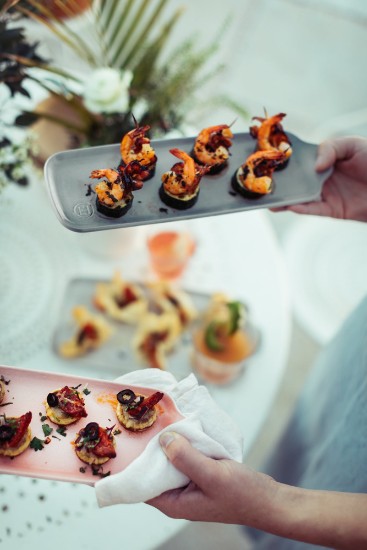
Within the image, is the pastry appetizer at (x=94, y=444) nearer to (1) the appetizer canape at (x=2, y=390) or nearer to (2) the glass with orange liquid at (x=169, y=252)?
(1) the appetizer canape at (x=2, y=390)

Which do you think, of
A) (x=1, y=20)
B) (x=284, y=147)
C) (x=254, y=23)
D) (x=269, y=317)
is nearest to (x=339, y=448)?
(x=269, y=317)

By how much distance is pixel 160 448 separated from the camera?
2.98 ft

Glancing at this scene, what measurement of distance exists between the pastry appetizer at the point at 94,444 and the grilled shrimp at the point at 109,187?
1.32 ft

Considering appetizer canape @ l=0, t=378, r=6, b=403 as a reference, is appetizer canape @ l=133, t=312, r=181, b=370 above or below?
above

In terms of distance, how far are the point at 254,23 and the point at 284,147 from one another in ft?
9.29

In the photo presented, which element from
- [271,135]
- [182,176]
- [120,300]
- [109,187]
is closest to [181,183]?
[182,176]

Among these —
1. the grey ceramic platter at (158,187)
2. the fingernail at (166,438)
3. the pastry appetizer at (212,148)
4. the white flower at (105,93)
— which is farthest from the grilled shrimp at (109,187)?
the fingernail at (166,438)

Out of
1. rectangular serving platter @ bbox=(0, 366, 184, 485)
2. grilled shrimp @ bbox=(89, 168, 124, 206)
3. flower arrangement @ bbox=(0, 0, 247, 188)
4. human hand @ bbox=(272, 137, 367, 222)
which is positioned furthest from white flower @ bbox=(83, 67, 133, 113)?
rectangular serving platter @ bbox=(0, 366, 184, 485)

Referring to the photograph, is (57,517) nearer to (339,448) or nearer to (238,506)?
(238,506)

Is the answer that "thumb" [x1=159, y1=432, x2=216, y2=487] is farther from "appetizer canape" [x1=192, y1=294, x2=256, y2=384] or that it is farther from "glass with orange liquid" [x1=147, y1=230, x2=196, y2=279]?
"glass with orange liquid" [x1=147, y1=230, x2=196, y2=279]

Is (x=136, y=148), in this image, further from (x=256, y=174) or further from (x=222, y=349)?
(x=222, y=349)

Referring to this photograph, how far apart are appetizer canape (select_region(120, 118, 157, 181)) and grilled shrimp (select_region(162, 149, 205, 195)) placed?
0.04m

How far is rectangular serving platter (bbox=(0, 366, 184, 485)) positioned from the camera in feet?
2.94

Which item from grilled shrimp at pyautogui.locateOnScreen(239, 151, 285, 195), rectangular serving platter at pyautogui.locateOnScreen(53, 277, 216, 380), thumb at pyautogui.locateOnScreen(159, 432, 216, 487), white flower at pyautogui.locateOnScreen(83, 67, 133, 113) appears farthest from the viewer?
rectangular serving platter at pyautogui.locateOnScreen(53, 277, 216, 380)
